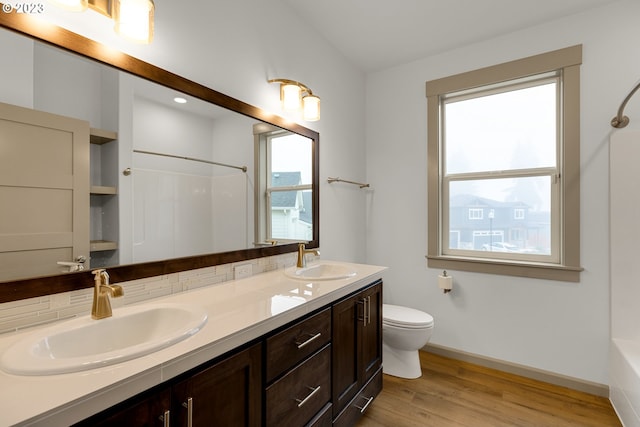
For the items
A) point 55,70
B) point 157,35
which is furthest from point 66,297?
point 157,35

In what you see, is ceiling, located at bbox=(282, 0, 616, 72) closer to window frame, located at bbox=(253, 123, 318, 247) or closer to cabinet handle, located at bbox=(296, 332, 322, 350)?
window frame, located at bbox=(253, 123, 318, 247)

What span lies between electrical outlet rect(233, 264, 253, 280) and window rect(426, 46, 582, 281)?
1695mm

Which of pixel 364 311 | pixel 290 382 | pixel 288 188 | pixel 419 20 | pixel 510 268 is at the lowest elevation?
pixel 290 382

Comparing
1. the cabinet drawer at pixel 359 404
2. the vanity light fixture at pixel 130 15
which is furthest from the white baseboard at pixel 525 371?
the vanity light fixture at pixel 130 15

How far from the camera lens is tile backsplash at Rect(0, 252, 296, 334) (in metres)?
0.92

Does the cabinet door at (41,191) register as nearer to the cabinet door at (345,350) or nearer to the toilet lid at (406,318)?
the cabinet door at (345,350)

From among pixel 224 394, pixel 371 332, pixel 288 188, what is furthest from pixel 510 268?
pixel 224 394

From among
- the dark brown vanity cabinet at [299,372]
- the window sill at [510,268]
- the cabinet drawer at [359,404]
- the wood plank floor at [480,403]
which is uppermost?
the window sill at [510,268]

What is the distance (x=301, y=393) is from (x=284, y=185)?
1263mm

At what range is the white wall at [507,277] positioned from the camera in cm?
207

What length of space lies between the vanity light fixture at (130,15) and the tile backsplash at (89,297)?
3.12 feet

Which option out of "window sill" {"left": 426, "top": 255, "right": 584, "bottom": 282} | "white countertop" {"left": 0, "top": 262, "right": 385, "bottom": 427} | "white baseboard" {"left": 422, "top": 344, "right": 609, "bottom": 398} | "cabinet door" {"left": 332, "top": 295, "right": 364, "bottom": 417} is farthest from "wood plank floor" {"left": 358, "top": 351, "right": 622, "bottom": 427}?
"white countertop" {"left": 0, "top": 262, "right": 385, "bottom": 427}

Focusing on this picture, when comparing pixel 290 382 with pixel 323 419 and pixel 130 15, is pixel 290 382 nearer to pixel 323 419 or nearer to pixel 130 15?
pixel 323 419

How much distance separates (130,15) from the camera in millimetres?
1116
